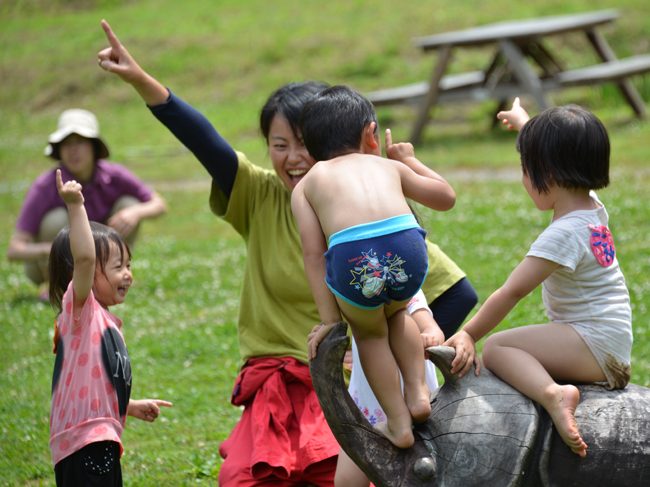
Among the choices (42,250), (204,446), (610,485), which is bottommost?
(204,446)

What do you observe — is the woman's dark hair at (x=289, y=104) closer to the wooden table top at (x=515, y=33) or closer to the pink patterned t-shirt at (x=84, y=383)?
the pink patterned t-shirt at (x=84, y=383)

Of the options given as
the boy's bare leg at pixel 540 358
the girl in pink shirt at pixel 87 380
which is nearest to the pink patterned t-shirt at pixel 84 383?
the girl in pink shirt at pixel 87 380

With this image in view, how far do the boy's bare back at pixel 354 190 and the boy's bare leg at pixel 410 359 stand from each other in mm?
328

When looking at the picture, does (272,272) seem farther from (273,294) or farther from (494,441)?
(494,441)

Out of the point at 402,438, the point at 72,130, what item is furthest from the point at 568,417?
the point at 72,130

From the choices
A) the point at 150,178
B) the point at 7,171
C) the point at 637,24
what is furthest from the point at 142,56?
the point at 637,24

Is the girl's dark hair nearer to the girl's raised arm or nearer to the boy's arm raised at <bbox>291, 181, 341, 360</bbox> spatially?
the girl's raised arm

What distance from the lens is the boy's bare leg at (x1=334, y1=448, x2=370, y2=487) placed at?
2.50 metres

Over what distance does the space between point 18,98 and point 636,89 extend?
1940 cm

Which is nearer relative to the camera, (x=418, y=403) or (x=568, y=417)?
(x=568, y=417)

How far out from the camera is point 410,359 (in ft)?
7.79

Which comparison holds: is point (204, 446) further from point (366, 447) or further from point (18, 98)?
point (18, 98)

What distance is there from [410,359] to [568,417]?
53cm

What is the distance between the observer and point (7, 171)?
1623cm
